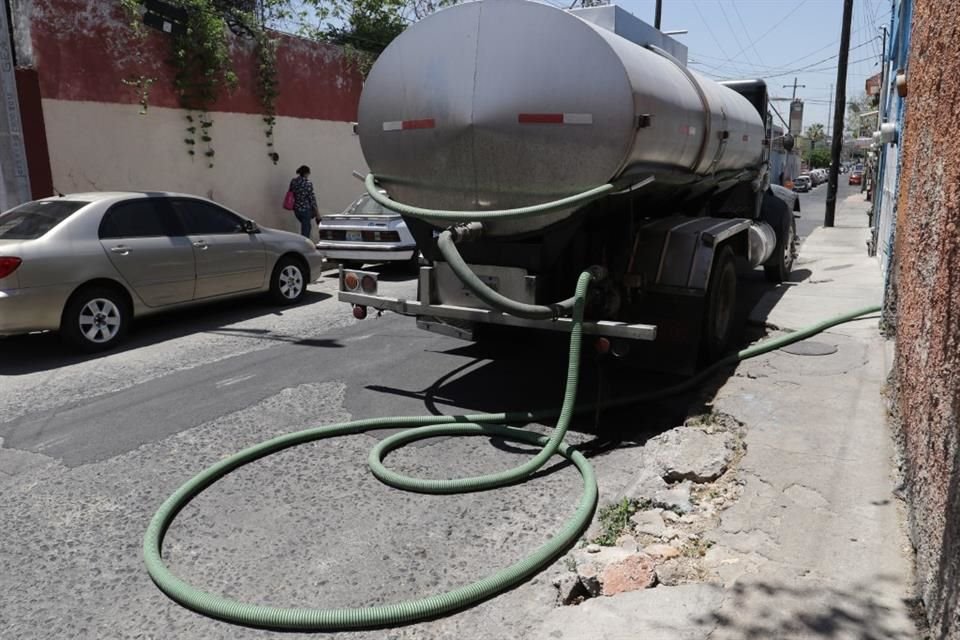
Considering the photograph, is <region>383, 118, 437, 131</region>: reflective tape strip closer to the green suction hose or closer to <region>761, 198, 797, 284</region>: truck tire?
the green suction hose

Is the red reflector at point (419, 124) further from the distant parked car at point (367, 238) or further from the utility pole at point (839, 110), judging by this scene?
the utility pole at point (839, 110)

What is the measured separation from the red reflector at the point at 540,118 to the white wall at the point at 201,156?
9619 millimetres

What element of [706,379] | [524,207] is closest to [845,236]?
[706,379]

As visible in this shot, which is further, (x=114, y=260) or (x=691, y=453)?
(x=114, y=260)

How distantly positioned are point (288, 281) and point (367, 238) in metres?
2.45

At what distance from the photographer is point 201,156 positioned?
14297 millimetres

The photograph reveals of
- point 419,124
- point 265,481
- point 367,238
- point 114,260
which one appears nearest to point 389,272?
point 367,238

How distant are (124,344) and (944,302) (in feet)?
24.8

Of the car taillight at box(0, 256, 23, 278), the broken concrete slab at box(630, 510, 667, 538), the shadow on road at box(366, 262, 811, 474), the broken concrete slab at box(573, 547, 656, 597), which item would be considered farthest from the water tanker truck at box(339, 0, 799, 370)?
the car taillight at box(0, 256, 23, 278)

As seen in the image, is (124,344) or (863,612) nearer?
(863,612)

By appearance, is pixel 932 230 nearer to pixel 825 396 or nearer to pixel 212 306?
pixel 825 396

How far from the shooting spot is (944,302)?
3.18m

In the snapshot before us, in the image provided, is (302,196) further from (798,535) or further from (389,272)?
(798,535)

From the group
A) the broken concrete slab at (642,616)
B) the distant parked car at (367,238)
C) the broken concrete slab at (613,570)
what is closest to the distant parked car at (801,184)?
the distant parked car at (367,238)
